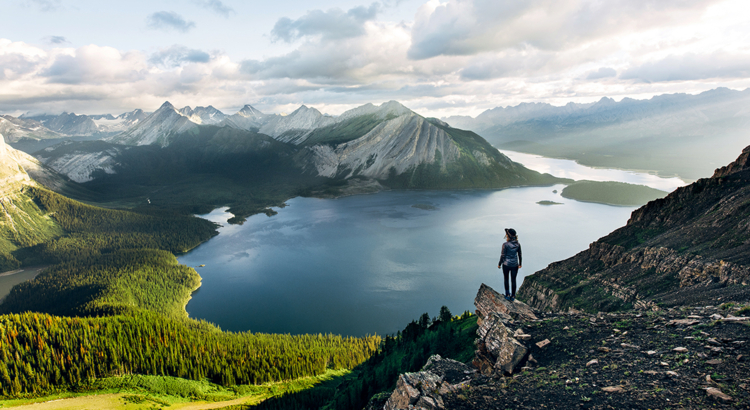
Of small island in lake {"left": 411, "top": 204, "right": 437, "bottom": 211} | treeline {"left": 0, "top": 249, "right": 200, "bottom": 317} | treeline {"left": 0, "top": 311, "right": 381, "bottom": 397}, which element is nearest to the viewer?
treeline {"left": 0, "top": 311, "right": 381, "bottom": 397}

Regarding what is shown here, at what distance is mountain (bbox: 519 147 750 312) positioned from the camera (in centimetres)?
2489

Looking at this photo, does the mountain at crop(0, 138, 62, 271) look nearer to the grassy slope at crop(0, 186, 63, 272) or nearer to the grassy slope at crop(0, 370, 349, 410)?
the grassy slope at crop(0, 186, 63, 272)

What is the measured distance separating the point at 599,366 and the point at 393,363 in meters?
30.1

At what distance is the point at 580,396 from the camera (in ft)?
35.8

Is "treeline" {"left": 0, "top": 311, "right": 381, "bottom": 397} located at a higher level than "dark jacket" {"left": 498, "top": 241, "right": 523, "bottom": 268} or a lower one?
lower

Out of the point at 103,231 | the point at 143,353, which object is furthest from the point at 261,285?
the point at 103,231

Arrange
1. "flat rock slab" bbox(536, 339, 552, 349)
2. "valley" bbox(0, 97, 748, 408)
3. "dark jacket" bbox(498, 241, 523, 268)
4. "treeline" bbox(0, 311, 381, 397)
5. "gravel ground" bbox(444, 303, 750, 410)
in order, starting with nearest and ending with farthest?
"gravel ground" bbox(444, 303, 750, 410), "flat rock slab" bbox(536, 339, 552, 349), "dark jacket" bbox(498, 241, 523, 268), "treeline" bbox(0, 311, 381, 397), "valley" bbox(0, 97, 748, 408)

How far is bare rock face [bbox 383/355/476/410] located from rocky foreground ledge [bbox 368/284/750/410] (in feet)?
0.13

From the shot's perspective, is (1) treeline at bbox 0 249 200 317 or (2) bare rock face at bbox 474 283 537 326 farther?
(1) treeline at bbox 0 249 200 317

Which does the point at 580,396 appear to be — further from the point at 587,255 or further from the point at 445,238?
the point at 445,238

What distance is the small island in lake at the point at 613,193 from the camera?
524 ft

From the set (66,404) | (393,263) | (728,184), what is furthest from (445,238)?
(66,404)

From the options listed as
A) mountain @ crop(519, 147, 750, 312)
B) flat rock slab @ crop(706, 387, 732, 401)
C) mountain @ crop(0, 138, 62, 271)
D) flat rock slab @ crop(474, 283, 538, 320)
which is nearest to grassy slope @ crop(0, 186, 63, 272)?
mountain @ crop(0, 138, 62, 271)

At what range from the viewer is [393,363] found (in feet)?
128
